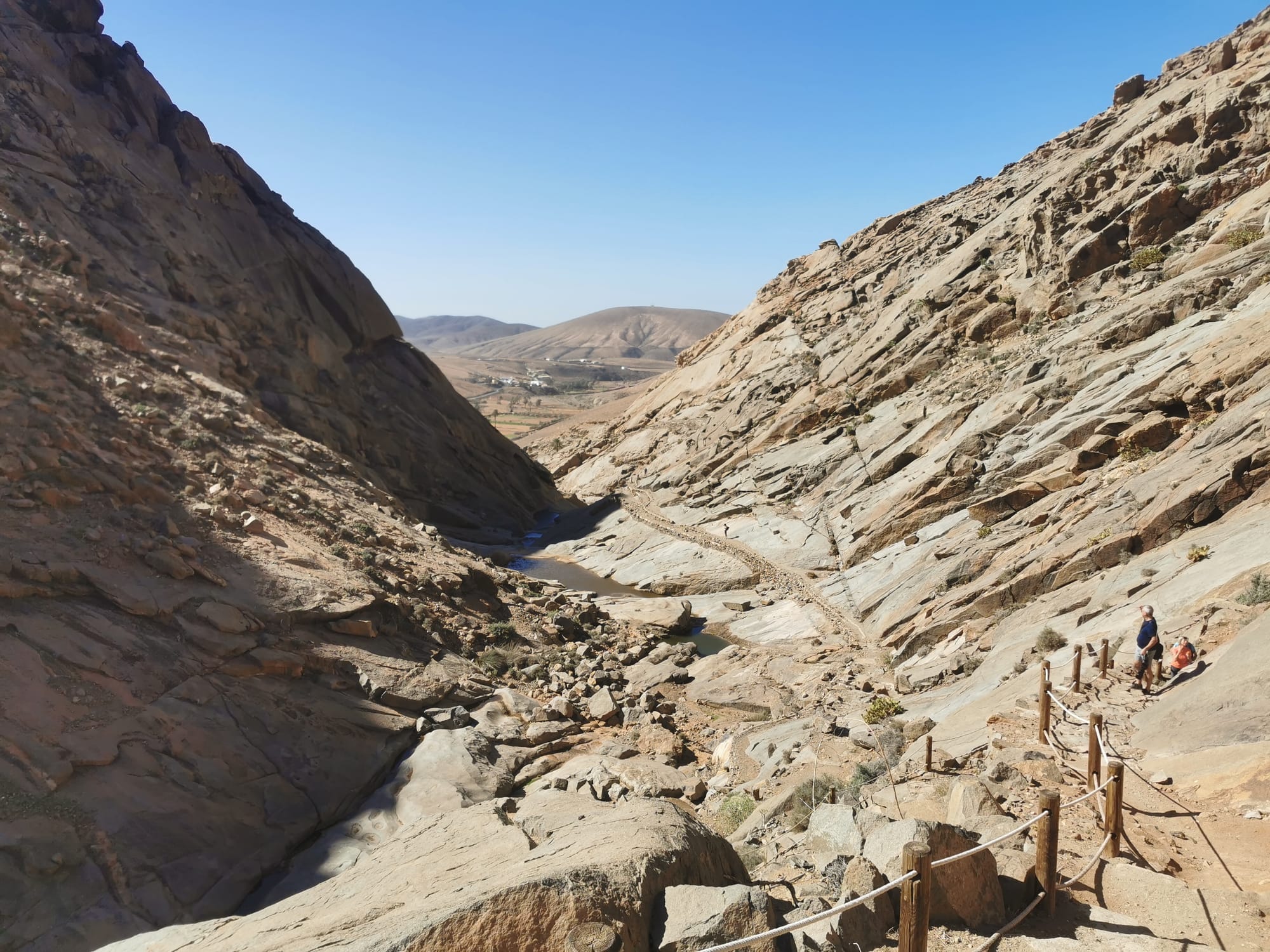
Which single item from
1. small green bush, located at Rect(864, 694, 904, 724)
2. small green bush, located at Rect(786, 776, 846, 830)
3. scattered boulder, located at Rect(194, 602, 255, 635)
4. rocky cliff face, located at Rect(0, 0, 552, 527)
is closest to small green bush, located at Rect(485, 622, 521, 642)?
scattered boulder, located at Rect(194, 602, 255, 635)

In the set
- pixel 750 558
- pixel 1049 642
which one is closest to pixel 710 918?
pixel 1049 642

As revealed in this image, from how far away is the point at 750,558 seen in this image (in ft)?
107

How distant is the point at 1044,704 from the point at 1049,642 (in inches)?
164

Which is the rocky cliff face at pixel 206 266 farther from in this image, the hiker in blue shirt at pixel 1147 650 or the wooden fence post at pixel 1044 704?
the hiker in blue shirt at pixel 1147 650

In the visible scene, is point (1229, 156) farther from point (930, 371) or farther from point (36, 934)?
point (36, 934)

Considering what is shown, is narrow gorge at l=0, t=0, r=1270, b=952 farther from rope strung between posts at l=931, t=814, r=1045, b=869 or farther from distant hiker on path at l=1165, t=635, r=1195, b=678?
distant hiker on path at l=1165, t=635, r=1195, b=678

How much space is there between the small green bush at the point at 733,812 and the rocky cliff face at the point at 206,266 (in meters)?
A: 20.8

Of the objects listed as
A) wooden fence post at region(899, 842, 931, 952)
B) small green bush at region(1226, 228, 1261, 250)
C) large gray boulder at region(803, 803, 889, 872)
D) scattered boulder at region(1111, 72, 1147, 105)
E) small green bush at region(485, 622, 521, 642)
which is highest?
scattered boulder at region(1111, 72, 1147, 105)

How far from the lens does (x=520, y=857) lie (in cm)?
671

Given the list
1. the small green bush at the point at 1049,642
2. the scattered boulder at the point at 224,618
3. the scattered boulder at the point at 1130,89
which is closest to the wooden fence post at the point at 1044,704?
the small green bush at the point at 1049,642

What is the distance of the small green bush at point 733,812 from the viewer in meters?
11.8

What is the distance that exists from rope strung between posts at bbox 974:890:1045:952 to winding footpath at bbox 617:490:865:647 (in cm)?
1582

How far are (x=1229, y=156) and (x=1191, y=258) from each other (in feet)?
21.0

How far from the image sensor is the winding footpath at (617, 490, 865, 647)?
971 inches
